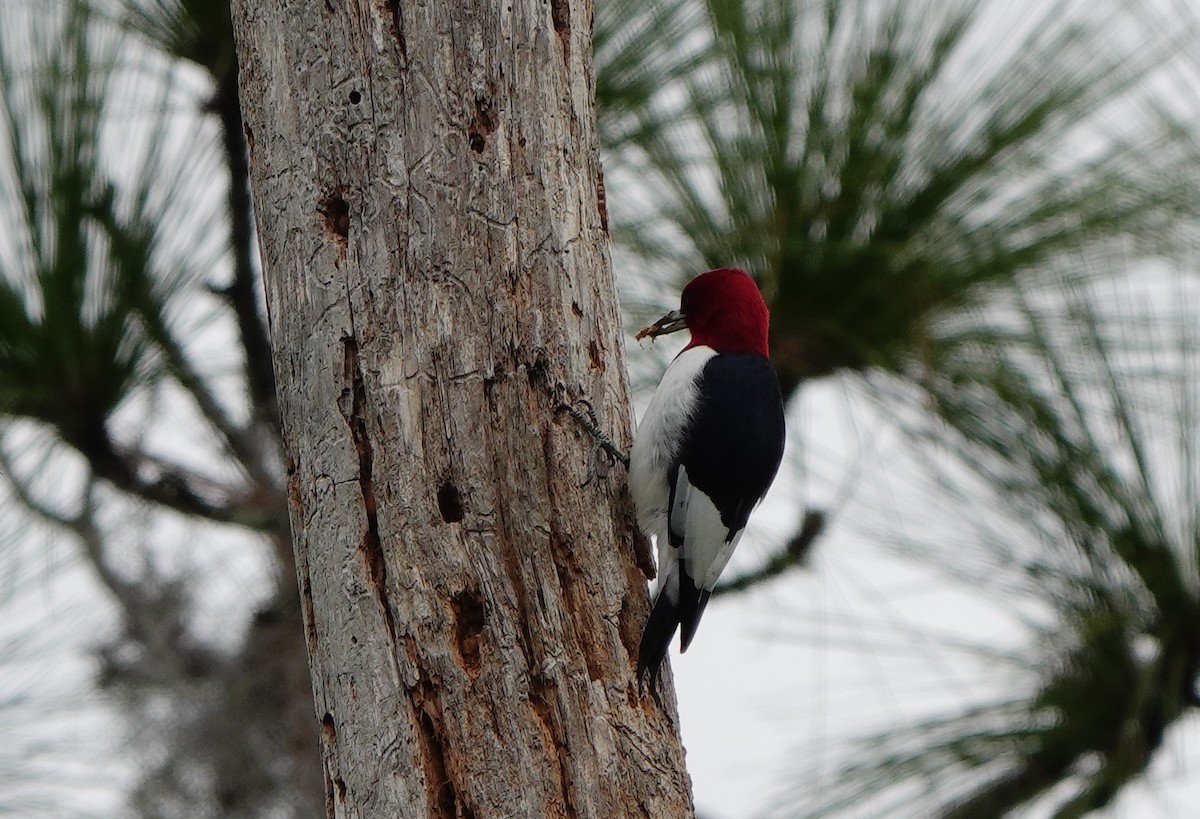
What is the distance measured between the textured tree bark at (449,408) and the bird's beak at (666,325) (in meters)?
0.50

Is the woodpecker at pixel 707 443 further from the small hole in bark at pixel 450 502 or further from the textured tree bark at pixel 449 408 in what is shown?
the small hole in bark at pixel 450 502

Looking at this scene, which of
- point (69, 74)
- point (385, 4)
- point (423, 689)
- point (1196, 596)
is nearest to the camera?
point (423, 689)

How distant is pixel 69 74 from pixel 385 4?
0.74m

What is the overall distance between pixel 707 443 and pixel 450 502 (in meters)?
0.51

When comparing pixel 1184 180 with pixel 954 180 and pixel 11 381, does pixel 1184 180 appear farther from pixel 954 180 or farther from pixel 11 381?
pixel 11 381

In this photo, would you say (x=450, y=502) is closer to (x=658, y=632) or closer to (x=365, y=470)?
(x=365, y=470)

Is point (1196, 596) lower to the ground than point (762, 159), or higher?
lower

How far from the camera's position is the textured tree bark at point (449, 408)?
1.57 m

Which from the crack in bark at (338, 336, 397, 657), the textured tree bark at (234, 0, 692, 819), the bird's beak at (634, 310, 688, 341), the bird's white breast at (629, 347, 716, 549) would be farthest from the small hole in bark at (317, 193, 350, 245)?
the bird's beak at (634, 310, 688, 341)

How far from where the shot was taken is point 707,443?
6.64ft

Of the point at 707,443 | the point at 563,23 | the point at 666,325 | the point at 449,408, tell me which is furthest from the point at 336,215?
the point at 666,325

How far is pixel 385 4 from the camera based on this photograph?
174 cm

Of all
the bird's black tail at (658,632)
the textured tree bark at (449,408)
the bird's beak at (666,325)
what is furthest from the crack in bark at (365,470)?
the bird's beak at (666,325)

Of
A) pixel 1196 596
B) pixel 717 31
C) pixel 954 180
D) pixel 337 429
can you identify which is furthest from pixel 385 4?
pixel 1196 596
